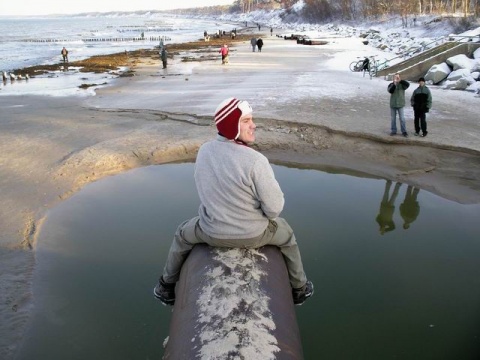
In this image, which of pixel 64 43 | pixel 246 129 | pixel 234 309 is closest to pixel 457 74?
pixel 246 129

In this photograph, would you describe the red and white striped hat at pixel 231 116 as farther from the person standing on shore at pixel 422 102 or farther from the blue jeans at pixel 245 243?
the person standing on shore at pixel 422 102

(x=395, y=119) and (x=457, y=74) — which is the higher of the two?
(x=457, y=74)

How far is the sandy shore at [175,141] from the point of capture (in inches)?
269

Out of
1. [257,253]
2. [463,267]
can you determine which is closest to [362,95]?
[463,267]

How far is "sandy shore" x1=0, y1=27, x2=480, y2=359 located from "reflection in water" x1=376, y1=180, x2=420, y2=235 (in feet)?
1.31

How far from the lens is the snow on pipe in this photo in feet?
7.58

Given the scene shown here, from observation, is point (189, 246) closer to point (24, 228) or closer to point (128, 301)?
point (128, 301)

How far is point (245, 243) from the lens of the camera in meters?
3.05

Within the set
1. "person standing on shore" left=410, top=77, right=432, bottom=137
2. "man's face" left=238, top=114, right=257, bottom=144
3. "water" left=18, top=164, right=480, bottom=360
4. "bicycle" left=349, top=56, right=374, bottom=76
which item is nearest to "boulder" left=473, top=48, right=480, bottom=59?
"bicycle" left=349, top=56, right=374, bottom=76

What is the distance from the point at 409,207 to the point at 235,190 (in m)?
5.75

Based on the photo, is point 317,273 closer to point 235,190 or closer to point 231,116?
point 235,190

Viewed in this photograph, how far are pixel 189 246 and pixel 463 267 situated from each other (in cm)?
432

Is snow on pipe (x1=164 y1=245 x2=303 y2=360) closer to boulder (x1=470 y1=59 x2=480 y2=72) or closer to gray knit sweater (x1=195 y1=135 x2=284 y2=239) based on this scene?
gray knit sweater (x1=195 y1=135 x2=284 y2=239)

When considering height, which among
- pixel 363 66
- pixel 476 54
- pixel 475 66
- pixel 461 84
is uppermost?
pixel 476 54
